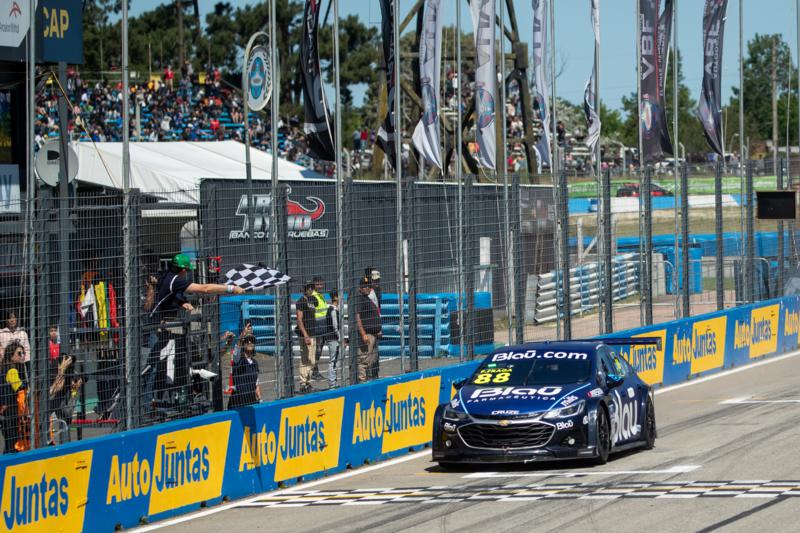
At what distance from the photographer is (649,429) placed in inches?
609

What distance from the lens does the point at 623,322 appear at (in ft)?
83.8

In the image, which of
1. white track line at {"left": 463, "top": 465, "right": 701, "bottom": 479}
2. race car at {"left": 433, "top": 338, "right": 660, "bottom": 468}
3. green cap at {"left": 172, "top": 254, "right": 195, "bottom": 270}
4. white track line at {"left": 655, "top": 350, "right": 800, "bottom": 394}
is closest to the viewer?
green cap at {"left": 172, "top": 254, "right": 195, "bottom": 270}

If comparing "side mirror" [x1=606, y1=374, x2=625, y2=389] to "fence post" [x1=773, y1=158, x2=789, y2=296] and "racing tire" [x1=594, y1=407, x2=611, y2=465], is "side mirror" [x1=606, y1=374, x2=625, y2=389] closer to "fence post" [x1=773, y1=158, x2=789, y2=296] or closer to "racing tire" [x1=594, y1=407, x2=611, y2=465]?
"racing tire" [x1=594, y1=407, x2=611, y2=465]

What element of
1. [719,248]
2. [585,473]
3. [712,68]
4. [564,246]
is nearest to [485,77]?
[564,246]

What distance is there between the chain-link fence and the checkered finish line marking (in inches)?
64.8

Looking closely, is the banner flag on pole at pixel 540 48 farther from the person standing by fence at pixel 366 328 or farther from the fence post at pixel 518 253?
the person standing by fence at pixel 366 328

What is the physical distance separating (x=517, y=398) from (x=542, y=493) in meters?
2.08

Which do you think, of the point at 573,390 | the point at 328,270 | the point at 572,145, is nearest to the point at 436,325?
the point at 328,270

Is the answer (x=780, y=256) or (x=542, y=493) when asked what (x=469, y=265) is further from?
(x=780, y=256)

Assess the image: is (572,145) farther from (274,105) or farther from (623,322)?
(274,105)

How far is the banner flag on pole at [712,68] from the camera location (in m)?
29.9

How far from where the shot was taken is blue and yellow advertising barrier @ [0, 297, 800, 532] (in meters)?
10.9

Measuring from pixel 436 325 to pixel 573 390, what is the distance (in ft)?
15.3

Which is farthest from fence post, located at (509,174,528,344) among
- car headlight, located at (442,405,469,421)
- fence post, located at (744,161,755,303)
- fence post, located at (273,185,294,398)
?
fence post, located at (744,161,755,303)
